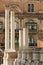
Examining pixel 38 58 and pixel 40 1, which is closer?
pixel 38 58

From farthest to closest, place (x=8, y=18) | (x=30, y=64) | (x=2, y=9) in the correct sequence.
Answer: (x=2, y=9)
(x=8, y=18)
(x=30, y=64)

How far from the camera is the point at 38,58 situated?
1181 cm

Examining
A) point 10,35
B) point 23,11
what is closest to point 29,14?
point 23,11

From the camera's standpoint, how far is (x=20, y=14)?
42500 mm

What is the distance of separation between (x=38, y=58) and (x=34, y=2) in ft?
103

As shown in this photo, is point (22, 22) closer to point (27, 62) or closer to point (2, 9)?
point (2, 9)

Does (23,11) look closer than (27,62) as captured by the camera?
No

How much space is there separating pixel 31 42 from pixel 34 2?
190 inches

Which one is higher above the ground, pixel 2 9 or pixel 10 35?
pixel 2 9

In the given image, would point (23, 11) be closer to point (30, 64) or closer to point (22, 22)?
point (22, 22)

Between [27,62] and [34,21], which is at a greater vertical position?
[34,21]

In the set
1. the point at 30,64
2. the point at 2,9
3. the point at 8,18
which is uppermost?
the point at 2,9

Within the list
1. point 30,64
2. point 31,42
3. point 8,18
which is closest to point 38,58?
point 30,64

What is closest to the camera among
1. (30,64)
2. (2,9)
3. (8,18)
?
(30,64)
